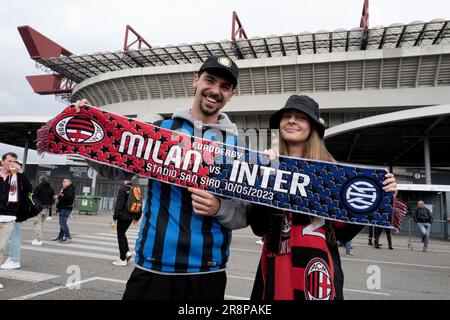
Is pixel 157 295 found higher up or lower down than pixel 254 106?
lower down

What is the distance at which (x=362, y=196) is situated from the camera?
7.30ft

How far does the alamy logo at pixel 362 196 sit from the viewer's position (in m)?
2.20

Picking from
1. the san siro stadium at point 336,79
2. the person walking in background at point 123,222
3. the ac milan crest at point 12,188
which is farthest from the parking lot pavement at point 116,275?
the san siro stadium at point 336,79

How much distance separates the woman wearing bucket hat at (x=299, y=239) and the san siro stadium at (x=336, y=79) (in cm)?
1739

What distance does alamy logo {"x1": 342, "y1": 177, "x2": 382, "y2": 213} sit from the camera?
2201mm

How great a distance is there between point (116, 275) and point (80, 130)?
13.2 feet

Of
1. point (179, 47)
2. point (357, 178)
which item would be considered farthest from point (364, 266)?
point (179, 47)

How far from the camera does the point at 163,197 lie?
2.09 metres

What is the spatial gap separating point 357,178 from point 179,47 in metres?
34.7

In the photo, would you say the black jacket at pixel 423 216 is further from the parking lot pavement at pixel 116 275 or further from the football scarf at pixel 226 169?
the football scarf at pixel 226 169

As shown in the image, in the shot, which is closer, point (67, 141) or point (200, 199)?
point (200, 199)

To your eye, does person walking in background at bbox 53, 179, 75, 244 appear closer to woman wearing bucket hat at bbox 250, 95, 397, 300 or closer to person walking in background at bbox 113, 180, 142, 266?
person walking in background at bbox 113, 180, 142, 266

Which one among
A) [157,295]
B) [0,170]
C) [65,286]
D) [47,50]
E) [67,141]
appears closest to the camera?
[157,295]
